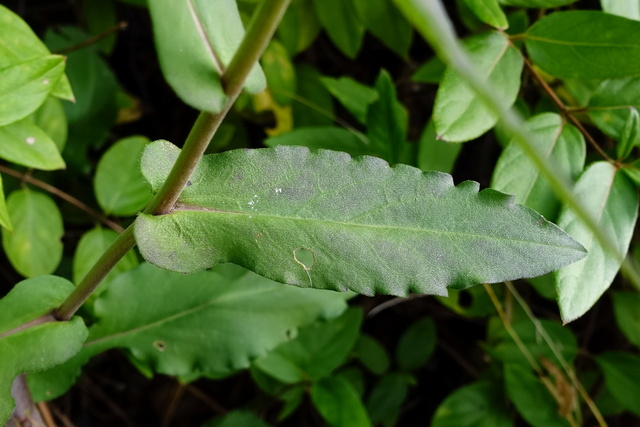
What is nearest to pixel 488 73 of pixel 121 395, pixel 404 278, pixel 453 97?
pixel 453 97

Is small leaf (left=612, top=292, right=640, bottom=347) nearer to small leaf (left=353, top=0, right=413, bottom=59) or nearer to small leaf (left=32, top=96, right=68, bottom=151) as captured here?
small leaf (left=353, top=0, right=413, bottom=59)

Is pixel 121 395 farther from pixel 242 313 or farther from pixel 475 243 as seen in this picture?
pixel 475 243

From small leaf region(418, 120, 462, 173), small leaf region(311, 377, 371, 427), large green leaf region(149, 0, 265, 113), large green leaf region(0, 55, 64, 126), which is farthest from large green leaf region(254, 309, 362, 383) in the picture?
large green leaf region(149, 0, 265, 113)

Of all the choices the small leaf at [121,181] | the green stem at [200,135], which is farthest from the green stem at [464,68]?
the small leaf at [121,181]

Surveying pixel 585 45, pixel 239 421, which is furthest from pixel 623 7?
pixel 239 421

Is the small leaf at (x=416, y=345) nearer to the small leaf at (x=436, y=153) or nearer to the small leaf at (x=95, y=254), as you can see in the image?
the small leaf at (x=436, y=153)

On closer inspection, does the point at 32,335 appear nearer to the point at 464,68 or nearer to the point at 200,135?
the point at 200,135
